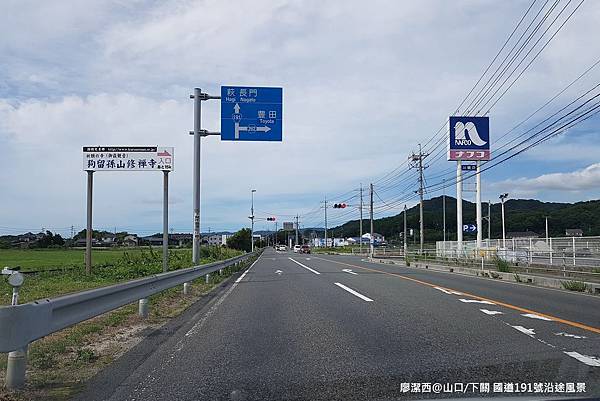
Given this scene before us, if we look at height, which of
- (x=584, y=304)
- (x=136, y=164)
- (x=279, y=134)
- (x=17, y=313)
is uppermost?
(x=279, y=134)

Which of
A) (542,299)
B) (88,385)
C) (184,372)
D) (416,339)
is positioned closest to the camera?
(88,385)

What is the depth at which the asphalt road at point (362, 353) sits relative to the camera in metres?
5.86

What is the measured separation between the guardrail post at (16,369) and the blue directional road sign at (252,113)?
16244 millimetres

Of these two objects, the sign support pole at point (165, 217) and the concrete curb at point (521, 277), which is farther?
the sign support pole at point (165, 217)

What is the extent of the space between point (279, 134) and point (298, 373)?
15.9 m

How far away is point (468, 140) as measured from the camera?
43.6 m

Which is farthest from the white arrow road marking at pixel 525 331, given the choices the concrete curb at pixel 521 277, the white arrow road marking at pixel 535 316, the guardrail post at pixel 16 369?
the concrete curb at pixel 521 277

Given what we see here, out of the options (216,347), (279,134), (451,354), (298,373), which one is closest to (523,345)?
(451,354)

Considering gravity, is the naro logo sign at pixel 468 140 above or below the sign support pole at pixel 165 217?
above

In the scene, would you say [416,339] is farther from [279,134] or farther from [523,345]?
[279,134]

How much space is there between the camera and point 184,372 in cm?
677

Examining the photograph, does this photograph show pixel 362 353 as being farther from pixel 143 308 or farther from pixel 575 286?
pixel 575 286

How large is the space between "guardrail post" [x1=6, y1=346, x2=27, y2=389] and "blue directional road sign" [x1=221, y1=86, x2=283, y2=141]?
16244 mm

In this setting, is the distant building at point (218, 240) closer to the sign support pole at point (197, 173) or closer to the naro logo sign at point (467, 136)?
the naro logo sign at point (467, 136)
